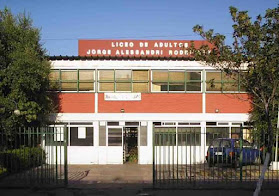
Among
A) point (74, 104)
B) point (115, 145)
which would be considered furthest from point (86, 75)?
point (115, 145)

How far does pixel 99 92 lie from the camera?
61.6 ft

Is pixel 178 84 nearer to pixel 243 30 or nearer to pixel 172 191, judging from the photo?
pixel 172 191

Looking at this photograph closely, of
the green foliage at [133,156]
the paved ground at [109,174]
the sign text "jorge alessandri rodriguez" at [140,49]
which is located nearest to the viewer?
the paved ground at [109,174]

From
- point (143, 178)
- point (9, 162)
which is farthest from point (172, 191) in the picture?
point (9, 162)

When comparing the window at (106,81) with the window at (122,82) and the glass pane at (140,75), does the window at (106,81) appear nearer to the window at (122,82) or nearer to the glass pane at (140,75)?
the window at (122,82)

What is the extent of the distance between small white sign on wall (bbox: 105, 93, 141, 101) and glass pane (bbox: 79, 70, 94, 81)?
132 cm

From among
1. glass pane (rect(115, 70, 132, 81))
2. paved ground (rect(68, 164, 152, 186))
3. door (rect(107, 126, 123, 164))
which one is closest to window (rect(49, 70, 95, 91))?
glass pane (rect(115, 70, 132, 81))

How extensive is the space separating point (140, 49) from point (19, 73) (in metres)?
12.1

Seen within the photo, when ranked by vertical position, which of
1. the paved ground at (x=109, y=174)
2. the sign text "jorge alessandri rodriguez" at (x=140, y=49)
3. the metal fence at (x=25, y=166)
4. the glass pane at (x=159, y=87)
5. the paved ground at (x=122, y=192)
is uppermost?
the sign text "jorge alessandri rodriguez" at (x=140, y=49)

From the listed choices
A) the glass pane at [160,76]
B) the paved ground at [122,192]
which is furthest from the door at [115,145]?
the paved ground at [122,192]

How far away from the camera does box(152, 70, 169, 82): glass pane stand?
18.9 meters

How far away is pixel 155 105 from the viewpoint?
1867 cm

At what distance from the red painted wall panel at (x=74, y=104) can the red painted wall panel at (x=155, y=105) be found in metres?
0.55

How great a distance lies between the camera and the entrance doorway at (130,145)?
1932 centimetres
